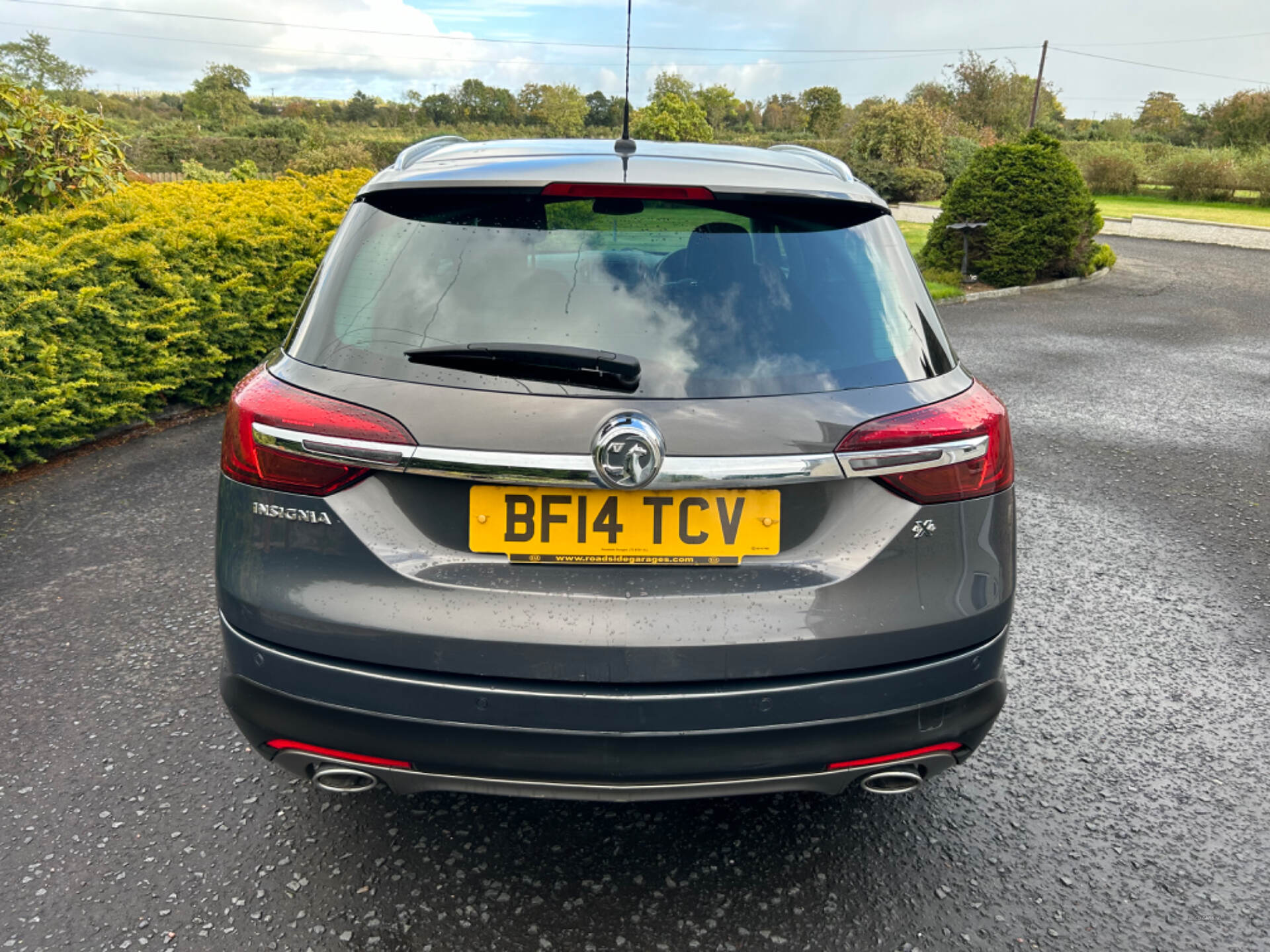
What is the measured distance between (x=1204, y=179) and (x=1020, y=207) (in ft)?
90.0

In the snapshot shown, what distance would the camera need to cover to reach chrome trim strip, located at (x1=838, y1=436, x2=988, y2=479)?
1.88 metres

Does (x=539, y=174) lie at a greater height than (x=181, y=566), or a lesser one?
greater

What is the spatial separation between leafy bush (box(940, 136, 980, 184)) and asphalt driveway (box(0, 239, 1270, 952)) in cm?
3305

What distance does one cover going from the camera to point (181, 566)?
4309 millimetres

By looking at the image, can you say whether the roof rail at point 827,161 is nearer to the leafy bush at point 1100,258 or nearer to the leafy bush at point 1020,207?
the leafy bush at point 1020,207

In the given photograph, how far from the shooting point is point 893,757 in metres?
2.02

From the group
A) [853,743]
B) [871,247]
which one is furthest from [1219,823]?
[871,247]

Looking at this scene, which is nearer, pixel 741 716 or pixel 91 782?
pixel 741 716

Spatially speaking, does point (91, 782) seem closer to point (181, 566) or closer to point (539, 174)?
point (181, 566)

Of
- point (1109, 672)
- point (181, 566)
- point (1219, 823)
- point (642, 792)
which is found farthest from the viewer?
point (181, 566)

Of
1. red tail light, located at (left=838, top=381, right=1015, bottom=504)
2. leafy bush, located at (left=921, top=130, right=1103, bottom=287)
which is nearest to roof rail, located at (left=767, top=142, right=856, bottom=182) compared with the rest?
red tail light, located at (left=838, top=381, right=1015, bottom=504)

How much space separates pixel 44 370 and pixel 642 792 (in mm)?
4900

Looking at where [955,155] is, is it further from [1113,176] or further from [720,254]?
[720,254]

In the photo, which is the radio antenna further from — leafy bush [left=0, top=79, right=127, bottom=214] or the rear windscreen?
leafy bush [left=0, top=79, right=127, bottom=214]
